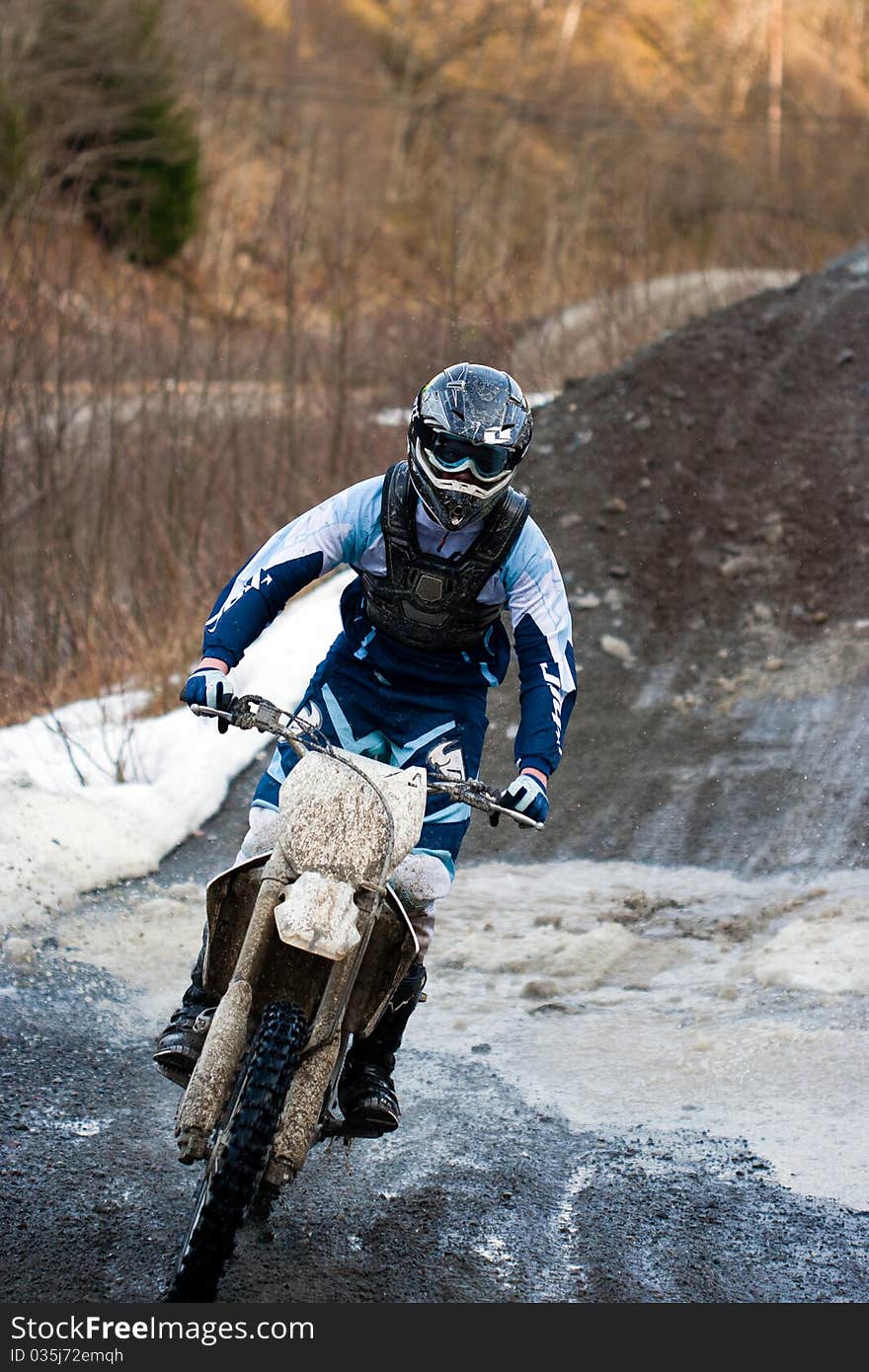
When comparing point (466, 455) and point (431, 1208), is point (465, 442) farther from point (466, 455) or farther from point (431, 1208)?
point (431, 1208)

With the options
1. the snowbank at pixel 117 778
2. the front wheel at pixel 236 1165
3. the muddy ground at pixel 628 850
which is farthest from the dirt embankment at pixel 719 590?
the front wheel at pixel 236 1165

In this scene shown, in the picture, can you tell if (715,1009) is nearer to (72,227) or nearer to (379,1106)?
(379,1106)


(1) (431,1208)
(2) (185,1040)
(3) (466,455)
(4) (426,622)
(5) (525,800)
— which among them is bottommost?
(1) (431,1208)

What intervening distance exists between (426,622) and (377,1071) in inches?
47.9

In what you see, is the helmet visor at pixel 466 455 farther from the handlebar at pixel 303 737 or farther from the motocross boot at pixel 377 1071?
the motocross boot at pixel 377 1071

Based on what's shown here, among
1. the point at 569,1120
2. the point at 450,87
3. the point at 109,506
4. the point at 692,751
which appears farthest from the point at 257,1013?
the point at 450,87

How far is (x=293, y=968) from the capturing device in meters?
3.47

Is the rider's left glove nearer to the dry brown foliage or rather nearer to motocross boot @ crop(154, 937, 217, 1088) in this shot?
motocross boot @ crop(154, 937, 217, 1088)

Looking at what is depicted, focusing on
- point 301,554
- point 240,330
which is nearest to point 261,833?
point 301,554

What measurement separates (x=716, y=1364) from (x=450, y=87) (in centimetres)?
5285

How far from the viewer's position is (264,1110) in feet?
10.3

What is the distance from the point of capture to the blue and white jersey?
4059 mm

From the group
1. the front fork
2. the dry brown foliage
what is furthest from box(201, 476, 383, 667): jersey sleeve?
the dry brown foliage

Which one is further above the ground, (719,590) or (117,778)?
(719,590)
